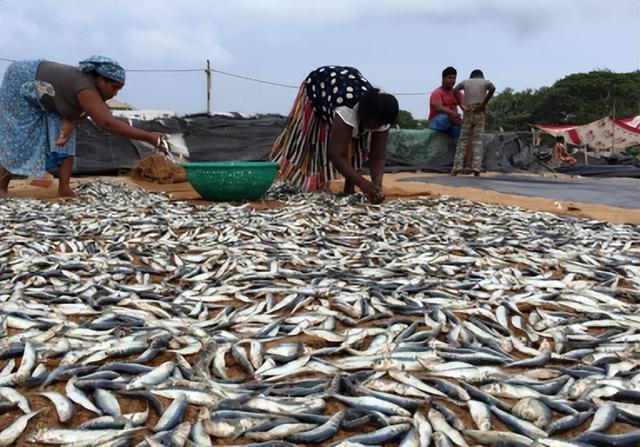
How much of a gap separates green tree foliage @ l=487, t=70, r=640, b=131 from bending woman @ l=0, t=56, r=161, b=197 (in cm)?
3113

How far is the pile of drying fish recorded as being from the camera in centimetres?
147

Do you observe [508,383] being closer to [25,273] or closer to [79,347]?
[79,347]

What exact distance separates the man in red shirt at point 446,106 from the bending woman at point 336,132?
13.8 feet

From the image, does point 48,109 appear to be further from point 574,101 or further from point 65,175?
point 574,101

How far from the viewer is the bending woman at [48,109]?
5.25 m

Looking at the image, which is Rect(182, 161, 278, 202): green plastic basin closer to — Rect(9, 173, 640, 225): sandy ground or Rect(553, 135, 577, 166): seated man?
Rect(9, 173, 640, 225): sandy ground

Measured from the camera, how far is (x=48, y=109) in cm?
561

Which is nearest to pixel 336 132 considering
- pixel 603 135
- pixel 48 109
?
pixel 48 109

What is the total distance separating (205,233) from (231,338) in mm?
2000

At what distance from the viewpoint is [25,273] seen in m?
2.77

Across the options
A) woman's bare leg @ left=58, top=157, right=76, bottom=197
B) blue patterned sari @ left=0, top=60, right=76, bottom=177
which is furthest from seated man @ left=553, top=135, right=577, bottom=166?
blue patterned sari @ left=0, top=60, right=76, bottom=177

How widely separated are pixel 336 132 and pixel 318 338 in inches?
A: 140

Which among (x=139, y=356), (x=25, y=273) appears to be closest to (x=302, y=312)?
(x=139, y=356)

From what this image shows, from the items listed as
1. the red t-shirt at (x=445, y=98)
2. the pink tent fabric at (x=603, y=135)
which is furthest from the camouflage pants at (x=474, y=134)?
the pink tent fabric at (x=603, y=135)
